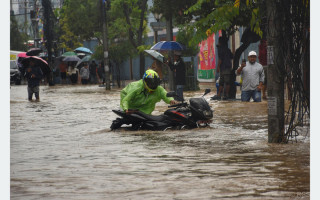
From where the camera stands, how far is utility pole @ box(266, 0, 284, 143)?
31.3 ft

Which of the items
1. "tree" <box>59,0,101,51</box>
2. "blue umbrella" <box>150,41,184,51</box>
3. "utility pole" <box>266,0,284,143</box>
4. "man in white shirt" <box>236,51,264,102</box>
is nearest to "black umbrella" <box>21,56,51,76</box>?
"blue umbrella" <box>150,41,184,51</box>

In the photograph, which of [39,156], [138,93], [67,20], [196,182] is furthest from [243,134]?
[67,20]

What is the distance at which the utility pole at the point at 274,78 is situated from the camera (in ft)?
31.3

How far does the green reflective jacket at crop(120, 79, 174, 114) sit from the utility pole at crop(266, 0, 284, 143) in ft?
9.83

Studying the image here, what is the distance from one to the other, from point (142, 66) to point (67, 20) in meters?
15.5

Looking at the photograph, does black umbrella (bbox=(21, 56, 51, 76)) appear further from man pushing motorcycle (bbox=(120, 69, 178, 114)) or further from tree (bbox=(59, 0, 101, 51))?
tree (bbox=(59, 0, 101, 51))

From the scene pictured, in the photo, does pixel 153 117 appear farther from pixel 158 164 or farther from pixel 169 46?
pixel 169 46

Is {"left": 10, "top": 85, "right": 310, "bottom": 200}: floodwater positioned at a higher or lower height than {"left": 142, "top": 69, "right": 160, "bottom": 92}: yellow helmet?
lower

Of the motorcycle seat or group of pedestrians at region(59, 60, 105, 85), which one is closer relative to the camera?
the motorcycle seat

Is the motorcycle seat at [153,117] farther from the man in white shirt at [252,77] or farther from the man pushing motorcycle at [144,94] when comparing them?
the man in white shirt at [252,77]

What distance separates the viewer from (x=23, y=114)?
18.4m

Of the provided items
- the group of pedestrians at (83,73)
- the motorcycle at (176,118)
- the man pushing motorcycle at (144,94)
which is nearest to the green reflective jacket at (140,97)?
the man pushing motorcycle at (144,94)

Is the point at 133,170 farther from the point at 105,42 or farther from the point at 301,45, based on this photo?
the point at 105,42

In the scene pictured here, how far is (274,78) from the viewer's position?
977 cm
